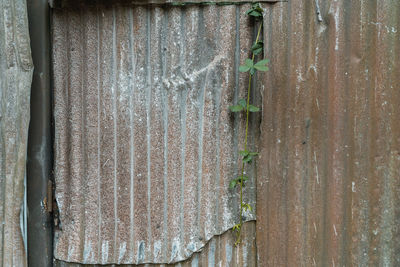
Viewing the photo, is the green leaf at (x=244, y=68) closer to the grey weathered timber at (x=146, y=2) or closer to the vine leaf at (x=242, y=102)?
the vine leaf at (x=242, y=102)

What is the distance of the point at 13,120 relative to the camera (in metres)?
1.64

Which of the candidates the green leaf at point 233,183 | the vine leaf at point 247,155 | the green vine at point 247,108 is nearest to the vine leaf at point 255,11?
the green vine at point 247,108

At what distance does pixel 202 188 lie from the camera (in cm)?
171

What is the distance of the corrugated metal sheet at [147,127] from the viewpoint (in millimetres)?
1697

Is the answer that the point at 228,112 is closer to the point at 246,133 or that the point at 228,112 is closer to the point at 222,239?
the point at 246,133

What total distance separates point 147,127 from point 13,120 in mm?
645

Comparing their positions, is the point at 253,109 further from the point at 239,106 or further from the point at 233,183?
the point at 233,183

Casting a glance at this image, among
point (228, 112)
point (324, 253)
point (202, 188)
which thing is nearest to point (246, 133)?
point (228, 112)

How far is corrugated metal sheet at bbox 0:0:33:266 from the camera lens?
162 centimetres

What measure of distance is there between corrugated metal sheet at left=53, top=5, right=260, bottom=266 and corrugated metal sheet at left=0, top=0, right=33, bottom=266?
16 centimetres

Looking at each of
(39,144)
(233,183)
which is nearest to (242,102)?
(233,183)

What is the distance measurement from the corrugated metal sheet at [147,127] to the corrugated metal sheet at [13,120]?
0.51 ft

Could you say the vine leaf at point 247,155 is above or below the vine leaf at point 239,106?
below

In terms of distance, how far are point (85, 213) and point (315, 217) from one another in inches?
45.4
